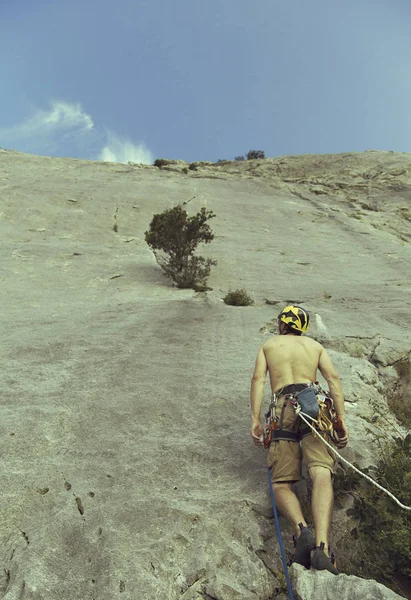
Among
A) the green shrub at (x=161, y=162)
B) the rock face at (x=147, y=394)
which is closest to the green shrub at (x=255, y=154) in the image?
the green shrub at (x=161, y=162)

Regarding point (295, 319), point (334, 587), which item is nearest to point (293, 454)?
point (334, 587)

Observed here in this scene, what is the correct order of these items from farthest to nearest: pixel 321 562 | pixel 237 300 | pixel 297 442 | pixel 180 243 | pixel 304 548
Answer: pixel 180 243 < pixel 237 300 < pixel 297 442 < pixel 304 548 < pixel 321 562

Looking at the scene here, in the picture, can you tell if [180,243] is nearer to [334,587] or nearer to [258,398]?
[258,398]

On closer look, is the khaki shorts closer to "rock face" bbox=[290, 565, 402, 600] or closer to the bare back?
the bare back

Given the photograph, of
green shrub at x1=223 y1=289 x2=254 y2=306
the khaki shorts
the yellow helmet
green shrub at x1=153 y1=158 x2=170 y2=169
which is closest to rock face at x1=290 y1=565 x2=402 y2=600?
the khaki shorts

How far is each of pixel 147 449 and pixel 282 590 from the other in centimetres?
198

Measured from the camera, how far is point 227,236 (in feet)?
61.2

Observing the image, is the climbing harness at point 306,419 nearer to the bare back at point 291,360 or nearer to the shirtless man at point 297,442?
the shirtless man at point 297,442

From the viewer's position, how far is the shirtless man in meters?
3.42

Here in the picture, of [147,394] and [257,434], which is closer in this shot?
[257,434]

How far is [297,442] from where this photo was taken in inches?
168

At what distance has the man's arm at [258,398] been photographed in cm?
434

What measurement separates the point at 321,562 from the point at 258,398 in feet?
5.44

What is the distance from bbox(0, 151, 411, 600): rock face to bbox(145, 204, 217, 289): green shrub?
56 cm
